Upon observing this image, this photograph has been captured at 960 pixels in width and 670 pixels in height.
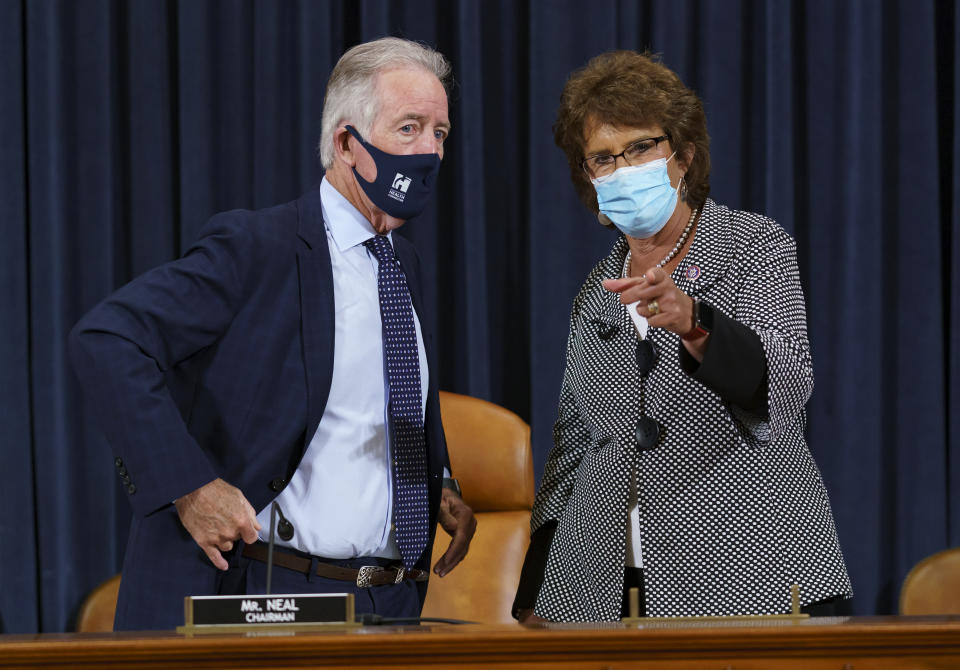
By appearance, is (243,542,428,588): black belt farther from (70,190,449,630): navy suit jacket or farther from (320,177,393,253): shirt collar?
(320,177,393,253): shirt collar

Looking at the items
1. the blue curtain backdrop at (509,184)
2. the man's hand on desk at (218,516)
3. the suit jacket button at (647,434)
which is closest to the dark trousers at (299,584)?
the man's hand on desk at (218,516)

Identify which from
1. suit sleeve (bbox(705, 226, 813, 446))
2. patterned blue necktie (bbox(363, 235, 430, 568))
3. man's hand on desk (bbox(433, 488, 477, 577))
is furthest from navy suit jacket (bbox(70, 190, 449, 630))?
suit sleeve (bbox(705, 226, 813, 446))

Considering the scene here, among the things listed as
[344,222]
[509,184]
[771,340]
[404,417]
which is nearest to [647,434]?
[771,340]

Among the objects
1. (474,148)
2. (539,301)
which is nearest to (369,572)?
(539,301)

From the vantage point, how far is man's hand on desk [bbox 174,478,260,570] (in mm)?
1610

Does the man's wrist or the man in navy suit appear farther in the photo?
the man's wrist

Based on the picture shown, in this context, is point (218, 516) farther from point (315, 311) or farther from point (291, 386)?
point (315, 311)

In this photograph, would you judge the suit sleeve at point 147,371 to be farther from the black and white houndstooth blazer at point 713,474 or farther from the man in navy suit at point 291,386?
the black and white houndstooth blazer at point 713,474

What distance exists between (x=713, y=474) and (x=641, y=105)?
674 millimetres

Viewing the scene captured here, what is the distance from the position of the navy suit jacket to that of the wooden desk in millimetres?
532

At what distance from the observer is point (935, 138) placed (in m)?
3.23

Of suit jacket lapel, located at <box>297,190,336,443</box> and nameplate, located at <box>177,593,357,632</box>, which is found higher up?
suit jacket lapel, located at <box>297,190,336,443</box>

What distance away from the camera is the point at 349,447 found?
1.85 m

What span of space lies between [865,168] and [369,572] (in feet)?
6.82
